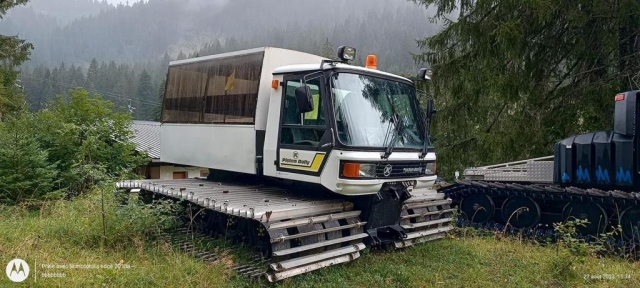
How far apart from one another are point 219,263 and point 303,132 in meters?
1.93

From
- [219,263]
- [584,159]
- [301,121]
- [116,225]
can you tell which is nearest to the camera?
[219,263]

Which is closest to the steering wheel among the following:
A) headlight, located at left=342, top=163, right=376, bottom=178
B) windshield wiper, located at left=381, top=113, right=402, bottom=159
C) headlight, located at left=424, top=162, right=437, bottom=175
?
headlight, located at left=342, top=163, right=376, bottom=178

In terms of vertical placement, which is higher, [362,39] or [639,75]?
[362,39]

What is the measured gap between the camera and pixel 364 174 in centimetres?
570

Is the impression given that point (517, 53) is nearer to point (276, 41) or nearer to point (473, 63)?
point (473, 63)

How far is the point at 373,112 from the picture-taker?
611cm

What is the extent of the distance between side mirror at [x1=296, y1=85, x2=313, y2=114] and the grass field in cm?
194

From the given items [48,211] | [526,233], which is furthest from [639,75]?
[48,211]

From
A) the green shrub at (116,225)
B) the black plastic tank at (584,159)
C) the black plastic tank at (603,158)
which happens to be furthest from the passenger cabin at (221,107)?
the black plastic tank at (603,158)

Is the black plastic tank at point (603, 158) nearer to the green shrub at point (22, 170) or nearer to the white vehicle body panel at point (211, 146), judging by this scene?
the white vehicle body panel at point (211, 146)

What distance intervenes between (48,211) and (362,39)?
352 ft

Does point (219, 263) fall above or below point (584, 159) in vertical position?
below

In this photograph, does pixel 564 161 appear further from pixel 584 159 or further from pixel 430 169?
pixel 430 169

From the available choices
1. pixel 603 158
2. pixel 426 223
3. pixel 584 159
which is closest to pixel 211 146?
pixel 426 223
